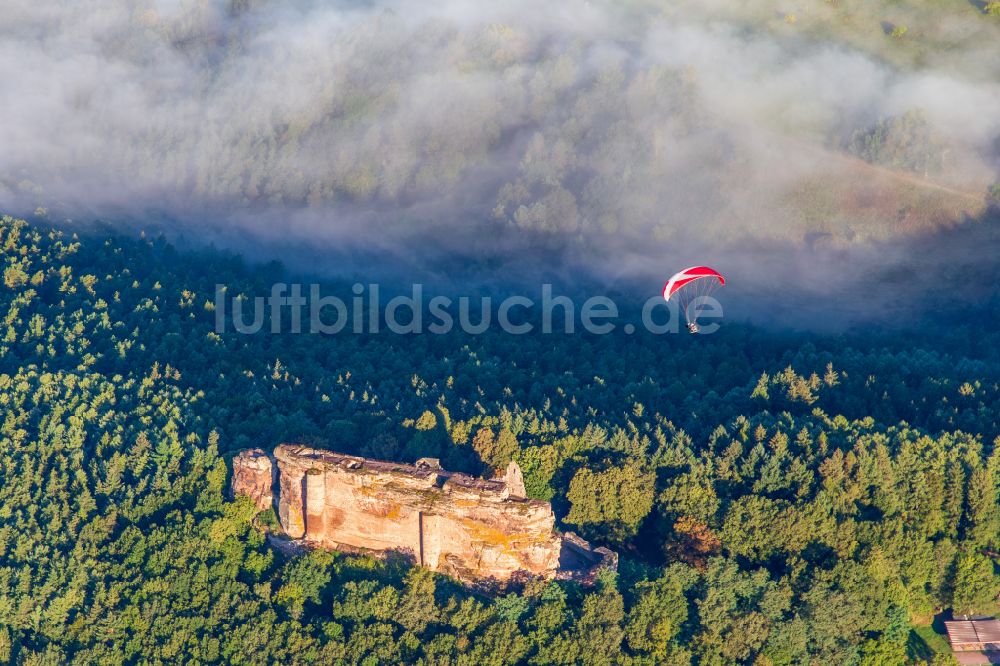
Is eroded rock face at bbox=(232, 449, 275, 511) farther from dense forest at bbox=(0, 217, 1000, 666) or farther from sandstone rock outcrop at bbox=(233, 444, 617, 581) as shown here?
Result: sandstone rock outcrop at bbox=(233, 444, 617, 581)

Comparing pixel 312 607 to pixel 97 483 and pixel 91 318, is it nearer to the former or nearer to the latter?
pixel 97 483

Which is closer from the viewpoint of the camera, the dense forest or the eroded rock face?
the dense forest

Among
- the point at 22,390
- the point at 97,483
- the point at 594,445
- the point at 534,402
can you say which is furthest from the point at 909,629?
the point at 22,390

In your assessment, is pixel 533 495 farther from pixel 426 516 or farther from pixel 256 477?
pixel 256 477

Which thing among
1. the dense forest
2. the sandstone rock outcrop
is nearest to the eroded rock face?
the dense forest

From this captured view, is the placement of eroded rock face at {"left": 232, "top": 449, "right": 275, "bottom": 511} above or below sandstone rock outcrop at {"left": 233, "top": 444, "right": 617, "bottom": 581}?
above
